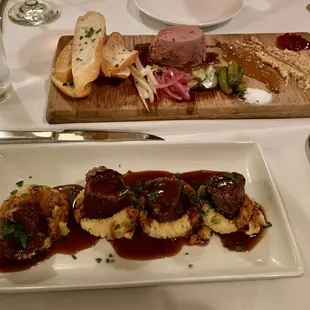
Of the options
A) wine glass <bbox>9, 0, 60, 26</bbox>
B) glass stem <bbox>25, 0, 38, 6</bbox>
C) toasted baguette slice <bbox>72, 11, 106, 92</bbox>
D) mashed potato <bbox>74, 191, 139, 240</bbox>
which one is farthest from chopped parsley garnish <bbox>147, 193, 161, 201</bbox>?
glass stem <bbox>25, 0, 38, 6</bbox>

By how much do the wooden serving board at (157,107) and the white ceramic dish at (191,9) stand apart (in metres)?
0.66

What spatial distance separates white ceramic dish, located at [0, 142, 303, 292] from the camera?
111cm

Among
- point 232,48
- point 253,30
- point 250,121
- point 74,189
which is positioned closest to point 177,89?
point 250,121

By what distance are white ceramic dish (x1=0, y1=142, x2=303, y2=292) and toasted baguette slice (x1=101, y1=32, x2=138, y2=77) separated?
453 mm

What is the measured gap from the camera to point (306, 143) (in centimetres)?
161

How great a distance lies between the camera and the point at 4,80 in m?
1.75

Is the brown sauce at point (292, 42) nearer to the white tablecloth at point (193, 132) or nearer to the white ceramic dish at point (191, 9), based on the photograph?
the white tablecloth at point (193, 132)

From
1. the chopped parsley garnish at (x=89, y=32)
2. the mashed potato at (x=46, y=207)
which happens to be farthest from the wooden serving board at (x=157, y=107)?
the mashed potato at (x=46, y=207)

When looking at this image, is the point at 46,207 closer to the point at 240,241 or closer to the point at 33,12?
the point at 240,241

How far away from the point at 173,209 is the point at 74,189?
37 centimetres

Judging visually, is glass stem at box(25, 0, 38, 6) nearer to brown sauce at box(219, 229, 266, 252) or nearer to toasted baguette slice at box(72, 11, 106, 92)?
toasted baguette slice at box(72, 11, 106, 92)

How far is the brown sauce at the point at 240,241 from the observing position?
4.01ft

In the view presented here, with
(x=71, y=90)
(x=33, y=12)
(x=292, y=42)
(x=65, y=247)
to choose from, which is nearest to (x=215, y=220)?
(x=65, y=247)

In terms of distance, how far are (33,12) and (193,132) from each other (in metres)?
1.25
